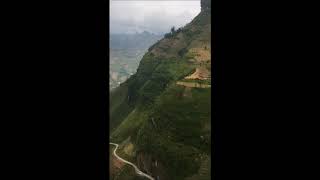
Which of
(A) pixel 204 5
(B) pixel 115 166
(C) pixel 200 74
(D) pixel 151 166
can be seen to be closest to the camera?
(D) pixel 151 166

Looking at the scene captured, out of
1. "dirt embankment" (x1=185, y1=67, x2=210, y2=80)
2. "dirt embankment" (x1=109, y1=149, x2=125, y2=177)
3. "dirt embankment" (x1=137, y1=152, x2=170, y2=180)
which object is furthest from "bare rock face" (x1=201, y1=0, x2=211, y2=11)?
"dirt embankment" (x1=137, y1=152, x2=170, y2=180)

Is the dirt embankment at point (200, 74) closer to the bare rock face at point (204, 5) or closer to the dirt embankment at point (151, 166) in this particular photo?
the dirt embankment at point (151, 166)

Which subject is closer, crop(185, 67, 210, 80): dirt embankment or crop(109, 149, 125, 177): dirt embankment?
crop(109, 149, 125, 177): dirt embankment

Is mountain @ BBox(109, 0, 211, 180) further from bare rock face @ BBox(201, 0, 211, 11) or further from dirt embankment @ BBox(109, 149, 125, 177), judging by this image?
bare rock face @ BBox(201, 0, 211, 11)

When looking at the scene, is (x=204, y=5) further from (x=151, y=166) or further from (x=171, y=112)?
(x=151, y=166)

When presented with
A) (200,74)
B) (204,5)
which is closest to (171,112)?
(200,74)


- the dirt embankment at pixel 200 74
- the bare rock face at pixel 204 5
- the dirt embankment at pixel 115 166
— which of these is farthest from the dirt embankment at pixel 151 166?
the bare rock face at pixel 204 5
